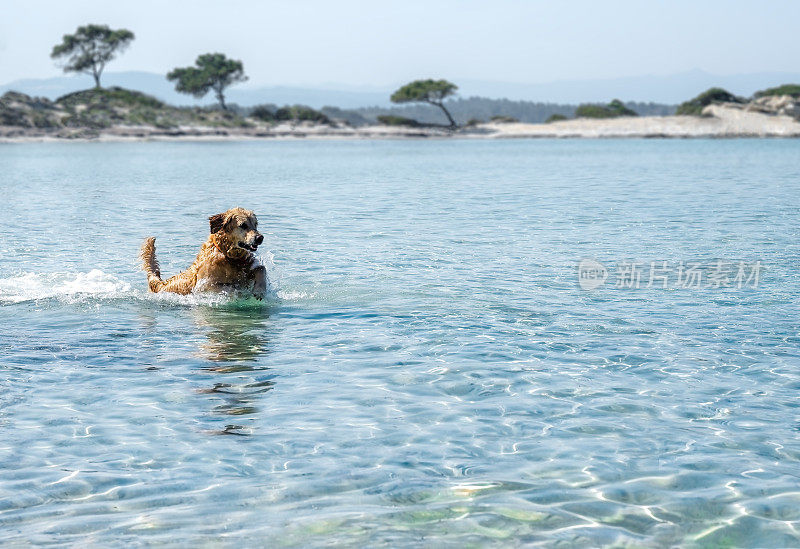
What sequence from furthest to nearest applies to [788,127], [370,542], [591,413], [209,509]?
[788,127] → [591,413] → [209,509] → [370,542]

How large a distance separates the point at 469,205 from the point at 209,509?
89.7 ft

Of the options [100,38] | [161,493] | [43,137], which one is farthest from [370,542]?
[100,38]

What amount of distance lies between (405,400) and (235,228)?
5048 mm

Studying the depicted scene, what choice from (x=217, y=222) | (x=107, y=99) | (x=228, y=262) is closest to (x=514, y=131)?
(x=107, y=99)

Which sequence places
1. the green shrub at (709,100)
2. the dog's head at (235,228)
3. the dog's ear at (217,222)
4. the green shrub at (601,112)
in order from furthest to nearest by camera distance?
the green shrub at (601,112) < the green shrub at (709,100) < the dog's ear at (217,222) < the dog's head at (235,228)

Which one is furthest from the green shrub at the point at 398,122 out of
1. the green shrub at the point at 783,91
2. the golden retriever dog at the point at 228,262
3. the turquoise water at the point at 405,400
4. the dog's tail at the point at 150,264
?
the golden retriever dog at the point at 228,262

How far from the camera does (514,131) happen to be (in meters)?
141

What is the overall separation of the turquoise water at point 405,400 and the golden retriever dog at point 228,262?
287 millimetres

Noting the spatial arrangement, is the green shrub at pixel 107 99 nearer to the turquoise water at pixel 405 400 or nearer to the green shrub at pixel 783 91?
the green shrub at pixel 783 91

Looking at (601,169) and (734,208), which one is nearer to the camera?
(734,208)

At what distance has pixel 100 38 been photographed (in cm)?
14025

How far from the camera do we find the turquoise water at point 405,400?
681 cm

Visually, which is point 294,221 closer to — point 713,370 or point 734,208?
point 734,208

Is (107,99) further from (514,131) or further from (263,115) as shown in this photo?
(514,131)
